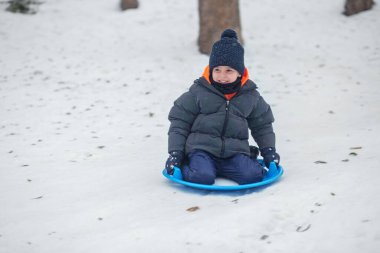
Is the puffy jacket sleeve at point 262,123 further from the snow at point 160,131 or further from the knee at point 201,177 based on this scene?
the knee at point 201,177

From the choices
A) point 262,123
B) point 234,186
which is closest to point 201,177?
point 234,186

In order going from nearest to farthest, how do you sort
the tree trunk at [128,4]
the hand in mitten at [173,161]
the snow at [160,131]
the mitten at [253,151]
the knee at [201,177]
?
the snow at [160,131], the knee at [201,177], the hand in mitten at [173,161], the mitten at [253,151], the tree trunk at [128,4]

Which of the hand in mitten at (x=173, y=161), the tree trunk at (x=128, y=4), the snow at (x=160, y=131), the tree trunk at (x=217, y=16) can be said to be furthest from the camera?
the tree trunk at (x=128, y=4)

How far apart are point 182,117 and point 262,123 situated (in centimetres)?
75

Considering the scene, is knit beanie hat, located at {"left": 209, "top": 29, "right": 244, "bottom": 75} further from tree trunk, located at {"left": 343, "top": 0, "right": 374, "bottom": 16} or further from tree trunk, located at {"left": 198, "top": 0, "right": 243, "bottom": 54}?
tree trunk, located at {"left": 343, "top": 0, "right": 374, "bottom": 16}

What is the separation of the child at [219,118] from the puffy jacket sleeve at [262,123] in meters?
0.02

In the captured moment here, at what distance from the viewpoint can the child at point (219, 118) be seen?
139 inches

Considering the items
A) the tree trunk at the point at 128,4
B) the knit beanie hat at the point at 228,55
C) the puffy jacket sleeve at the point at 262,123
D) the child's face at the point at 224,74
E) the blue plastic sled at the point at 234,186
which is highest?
the tree trunk at the point at 128,4

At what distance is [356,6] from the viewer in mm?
10227

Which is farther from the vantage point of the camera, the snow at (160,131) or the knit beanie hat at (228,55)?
the knit beanie hat at (228,55)

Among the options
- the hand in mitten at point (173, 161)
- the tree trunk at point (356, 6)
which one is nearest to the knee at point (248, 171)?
the hand in mitten at point (173, 161)

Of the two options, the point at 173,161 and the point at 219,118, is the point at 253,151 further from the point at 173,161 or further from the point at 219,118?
the point at 173,161

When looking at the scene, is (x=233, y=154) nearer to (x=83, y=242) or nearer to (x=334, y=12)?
(x=83, y=242)

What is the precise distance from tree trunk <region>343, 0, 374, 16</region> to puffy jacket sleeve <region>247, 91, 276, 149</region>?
7.89 metres
